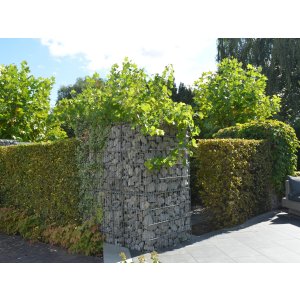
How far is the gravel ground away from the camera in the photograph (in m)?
6.50

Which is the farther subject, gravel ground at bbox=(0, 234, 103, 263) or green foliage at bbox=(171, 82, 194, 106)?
green foliage at bbox=(171, 82, 194, 106)

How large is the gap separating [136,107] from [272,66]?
15.7 m

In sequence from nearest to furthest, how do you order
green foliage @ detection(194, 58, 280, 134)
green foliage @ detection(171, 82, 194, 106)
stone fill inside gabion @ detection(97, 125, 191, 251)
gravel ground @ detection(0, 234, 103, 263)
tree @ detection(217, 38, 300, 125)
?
stone fill inside gabion @ detection(97, 125, 191, 251), gravel ground @ detection(0, 234, 103, 263), green foliage @ detection(194, 58, 280, 134), tree @ detection(217, 38, 300, 125), green foliage @ detection(171, 82, 194, 106)

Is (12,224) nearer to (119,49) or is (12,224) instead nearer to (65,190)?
(65,190)

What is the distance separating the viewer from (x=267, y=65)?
20438 mm

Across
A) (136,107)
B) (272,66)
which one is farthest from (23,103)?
(272,66)

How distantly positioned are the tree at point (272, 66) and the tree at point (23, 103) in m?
11.2

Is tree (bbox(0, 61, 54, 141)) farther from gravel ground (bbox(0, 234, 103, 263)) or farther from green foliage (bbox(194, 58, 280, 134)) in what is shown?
green foliage (bbox(194, 58, 280, 134))

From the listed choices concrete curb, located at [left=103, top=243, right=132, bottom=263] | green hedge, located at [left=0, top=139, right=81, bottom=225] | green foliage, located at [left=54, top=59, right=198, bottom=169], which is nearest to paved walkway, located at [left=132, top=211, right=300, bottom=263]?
concrete curb, located at [left=103, top=243, right=132, bottom=263]

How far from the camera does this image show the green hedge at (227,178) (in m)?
8.03

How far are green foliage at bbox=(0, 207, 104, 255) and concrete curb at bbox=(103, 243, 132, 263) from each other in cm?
26

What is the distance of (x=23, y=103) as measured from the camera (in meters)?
13.3
